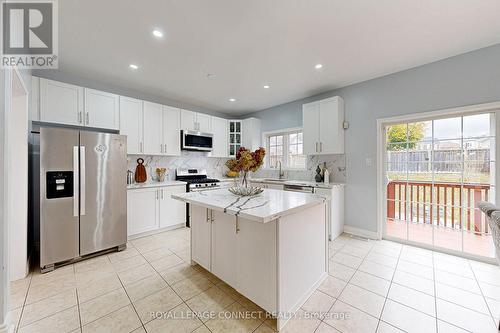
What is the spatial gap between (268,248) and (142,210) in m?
2.59

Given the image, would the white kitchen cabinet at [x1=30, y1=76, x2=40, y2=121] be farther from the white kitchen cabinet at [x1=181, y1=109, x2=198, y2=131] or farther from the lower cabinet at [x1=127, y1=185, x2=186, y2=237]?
the white kitchen cabinet at [x1=181, y1=109, x2=198, y2=131]

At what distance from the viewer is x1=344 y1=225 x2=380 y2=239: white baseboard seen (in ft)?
10.2

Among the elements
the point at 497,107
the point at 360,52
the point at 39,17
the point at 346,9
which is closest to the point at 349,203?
the point at 497,107

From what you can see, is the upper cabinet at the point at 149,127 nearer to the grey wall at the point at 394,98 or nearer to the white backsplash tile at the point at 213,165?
the white backsplash tile at the point at 213,165

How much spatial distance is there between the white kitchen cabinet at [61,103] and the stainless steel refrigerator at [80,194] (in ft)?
2.20

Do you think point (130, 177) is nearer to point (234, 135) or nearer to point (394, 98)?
point (234, 135)

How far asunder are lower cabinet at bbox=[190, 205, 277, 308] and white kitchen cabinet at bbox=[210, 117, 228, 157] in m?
2.60

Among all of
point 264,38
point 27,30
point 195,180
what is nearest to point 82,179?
point 27,30

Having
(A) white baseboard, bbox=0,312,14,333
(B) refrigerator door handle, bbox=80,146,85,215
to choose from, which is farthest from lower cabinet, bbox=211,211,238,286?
(B) refrigerator door handle, bbox=80,146,85,215

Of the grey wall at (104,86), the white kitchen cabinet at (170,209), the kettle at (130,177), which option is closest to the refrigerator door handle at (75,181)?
the kettle at (130,177)

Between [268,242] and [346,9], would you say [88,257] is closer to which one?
[268,242]

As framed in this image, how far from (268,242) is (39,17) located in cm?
287

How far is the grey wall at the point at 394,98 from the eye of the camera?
2303mm

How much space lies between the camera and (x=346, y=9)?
5.54 feet
